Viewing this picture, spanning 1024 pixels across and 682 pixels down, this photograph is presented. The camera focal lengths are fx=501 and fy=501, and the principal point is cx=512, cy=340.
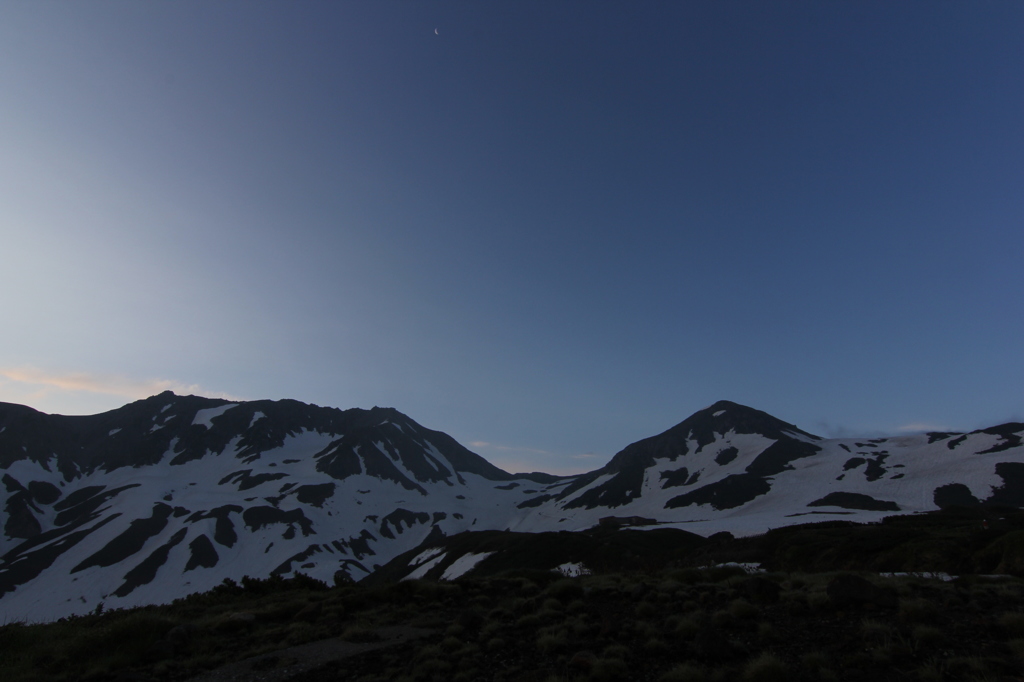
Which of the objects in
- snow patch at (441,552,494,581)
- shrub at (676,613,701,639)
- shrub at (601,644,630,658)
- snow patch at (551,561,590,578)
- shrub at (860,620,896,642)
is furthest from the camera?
snow patch at (441,552,494,581)

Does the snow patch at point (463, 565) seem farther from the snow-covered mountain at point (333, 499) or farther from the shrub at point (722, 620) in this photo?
the shrub at point (722, 620)

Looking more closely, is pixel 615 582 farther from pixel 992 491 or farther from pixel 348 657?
pixel 992 491

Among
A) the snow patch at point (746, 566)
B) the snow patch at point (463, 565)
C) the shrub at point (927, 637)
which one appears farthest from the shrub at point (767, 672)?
the snow patch at point (463, 565)

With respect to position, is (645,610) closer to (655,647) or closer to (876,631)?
(655,647)

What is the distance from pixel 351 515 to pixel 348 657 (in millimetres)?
152454

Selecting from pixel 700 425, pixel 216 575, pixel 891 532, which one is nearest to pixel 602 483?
pixel 700 425

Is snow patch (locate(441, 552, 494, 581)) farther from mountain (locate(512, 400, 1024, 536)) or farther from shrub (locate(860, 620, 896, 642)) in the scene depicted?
shrub (locate(860, 620, 896, 642))

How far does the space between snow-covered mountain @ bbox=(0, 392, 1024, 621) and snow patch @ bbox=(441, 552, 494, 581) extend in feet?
111

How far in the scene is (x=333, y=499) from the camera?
159 m

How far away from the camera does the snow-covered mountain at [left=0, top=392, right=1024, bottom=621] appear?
96.4 metres

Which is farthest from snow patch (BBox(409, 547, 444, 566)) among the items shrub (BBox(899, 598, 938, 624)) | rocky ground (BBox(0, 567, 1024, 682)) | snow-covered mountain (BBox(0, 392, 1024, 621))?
shrub (BBox(899, 598, 938, 624))

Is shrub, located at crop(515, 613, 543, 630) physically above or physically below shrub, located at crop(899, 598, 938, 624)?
below

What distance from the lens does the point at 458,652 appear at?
12977 mm

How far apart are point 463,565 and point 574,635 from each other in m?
60.4
